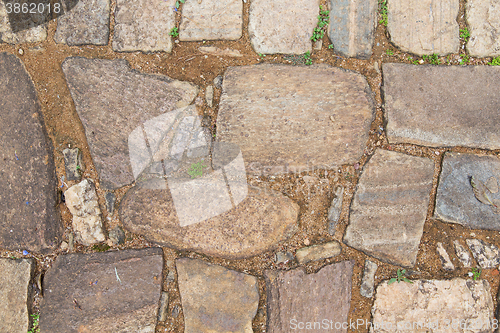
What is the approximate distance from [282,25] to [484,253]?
79.1 inches

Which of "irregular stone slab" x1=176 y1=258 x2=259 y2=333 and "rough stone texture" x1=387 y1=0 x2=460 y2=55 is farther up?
"rough stone texture" x1=387 y1=0 x2=460 y2=55

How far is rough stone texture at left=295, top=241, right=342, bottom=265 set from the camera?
6.07 ft

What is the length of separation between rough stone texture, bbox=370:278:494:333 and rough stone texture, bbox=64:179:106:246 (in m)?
1.89

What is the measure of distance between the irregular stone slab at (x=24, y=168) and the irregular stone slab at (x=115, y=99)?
31 cm

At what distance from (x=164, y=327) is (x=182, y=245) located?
1.84 ft

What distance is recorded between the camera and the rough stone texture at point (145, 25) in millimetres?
1854

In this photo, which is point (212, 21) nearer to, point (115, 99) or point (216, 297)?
point (115, 99)

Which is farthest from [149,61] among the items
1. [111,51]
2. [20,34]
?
[20,34]

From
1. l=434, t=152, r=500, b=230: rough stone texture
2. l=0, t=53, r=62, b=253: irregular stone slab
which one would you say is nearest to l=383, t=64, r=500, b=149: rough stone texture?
l=434, t=152, r=500, b=230: rough stone texture

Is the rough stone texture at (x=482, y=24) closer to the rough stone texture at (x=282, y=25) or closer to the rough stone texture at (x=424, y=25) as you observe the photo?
the rough stone texture at (x=424, y=25)

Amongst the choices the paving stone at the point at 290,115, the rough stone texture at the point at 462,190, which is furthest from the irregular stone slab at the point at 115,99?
the rough stone texture at the point at 462,190

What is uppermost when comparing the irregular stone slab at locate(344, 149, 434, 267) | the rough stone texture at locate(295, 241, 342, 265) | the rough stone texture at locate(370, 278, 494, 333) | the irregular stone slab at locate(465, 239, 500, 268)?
the irregular stone slab at locate(344, 149, 434, 267)

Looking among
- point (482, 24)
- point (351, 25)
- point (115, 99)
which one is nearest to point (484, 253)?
point (482, 24)

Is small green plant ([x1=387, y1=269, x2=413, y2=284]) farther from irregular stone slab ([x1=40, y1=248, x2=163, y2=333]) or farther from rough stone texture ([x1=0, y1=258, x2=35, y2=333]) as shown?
rough stone texture ([x1=0, y1=258, x2=35, y2=333])
